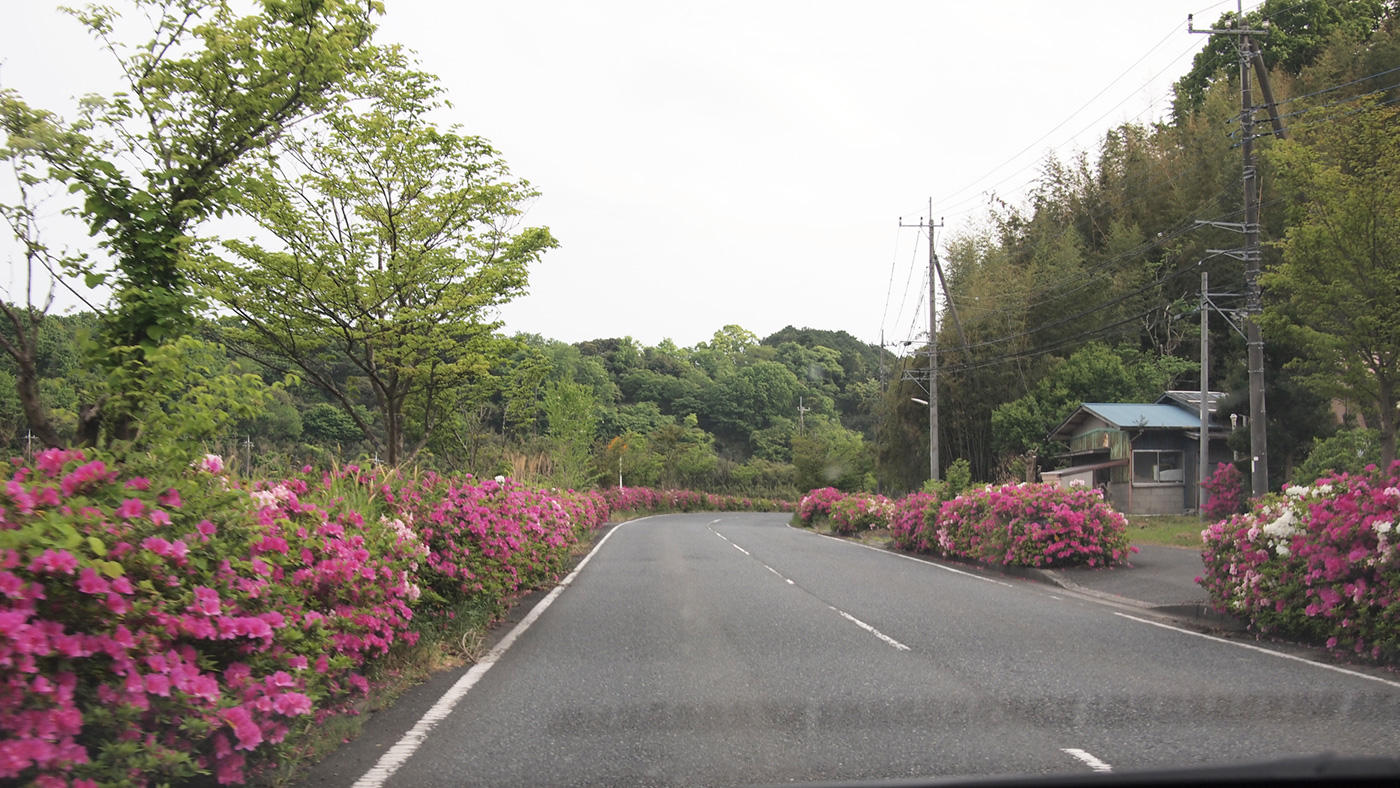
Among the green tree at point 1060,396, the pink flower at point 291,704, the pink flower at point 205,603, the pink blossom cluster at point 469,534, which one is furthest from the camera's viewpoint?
the green tree at point 1060,396

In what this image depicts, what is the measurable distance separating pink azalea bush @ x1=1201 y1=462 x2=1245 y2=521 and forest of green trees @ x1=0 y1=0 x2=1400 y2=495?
193cm

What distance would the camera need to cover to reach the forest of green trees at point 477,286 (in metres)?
6.54

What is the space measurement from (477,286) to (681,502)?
180 ft

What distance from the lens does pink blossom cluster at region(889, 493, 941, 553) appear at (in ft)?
70.6

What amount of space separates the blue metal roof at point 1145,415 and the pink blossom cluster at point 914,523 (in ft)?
48.6

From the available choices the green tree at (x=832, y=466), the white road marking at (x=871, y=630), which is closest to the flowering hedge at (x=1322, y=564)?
the white road marking at (x=871, y=630)

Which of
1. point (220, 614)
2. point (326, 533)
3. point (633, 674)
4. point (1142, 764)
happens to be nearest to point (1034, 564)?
point (633, 674)

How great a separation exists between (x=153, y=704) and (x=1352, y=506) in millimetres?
9256

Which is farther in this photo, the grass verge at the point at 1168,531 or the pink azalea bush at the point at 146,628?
the grass verge at the point at 1168,531

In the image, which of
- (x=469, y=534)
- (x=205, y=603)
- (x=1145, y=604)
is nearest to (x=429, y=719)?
(x=205, y=603)

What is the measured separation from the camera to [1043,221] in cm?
5034

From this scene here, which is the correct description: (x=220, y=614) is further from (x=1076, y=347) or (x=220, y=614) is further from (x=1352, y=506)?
(x=1076, y=347)

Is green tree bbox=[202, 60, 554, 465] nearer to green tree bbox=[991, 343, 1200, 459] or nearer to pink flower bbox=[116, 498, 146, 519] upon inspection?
pink flower bbox=[116, 498, 146, 519]

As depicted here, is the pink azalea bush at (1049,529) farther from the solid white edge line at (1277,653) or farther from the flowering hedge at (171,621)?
the flowering hedge at (171,621)
